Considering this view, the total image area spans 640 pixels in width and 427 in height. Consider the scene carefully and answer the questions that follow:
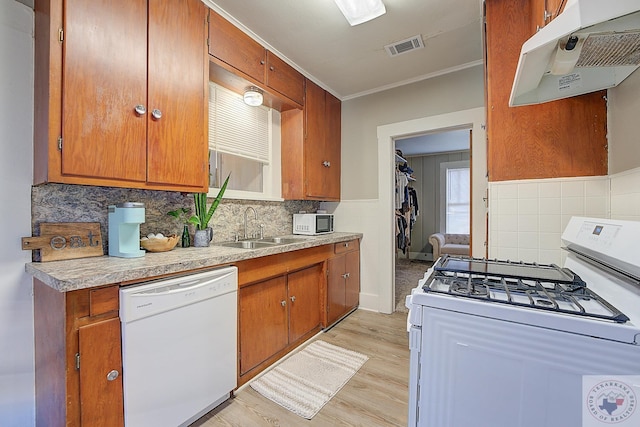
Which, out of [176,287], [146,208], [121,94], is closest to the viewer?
[176,287]

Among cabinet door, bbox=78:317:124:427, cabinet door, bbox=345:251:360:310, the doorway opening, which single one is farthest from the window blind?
the doorway opening

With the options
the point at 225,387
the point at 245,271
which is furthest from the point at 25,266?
the point at 225,387

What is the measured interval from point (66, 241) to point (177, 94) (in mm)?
1010

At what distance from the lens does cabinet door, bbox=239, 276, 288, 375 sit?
179 centimetres

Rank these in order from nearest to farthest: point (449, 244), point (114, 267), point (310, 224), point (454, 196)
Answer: point (114, 267) < point (310, 224) < point (449, 244) < point (454, 196)

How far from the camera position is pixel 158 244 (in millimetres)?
1651

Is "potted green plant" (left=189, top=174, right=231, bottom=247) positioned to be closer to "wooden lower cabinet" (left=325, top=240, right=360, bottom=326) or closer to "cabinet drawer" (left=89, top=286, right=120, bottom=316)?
"cabinet drawer" (left=89, top=286, right=120, bottom=316)

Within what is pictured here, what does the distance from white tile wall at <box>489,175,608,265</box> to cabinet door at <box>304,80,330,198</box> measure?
168 cm

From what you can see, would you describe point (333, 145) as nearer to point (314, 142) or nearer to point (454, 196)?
point (314, 142)

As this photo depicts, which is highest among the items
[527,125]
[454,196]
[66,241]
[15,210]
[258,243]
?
[527,125]

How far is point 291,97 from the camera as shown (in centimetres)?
265

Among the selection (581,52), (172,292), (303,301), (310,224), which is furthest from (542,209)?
(172,292)

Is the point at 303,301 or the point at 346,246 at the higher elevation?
the point at 346,246

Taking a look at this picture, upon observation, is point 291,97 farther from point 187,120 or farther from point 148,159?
point 148,159
